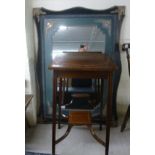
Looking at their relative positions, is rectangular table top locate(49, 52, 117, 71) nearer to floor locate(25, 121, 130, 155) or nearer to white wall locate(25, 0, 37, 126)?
white wall locate(25, 0, 37, 126)

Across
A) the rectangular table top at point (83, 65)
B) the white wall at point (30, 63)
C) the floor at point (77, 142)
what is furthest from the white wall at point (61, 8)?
the rectangular table top at point (83, 65)

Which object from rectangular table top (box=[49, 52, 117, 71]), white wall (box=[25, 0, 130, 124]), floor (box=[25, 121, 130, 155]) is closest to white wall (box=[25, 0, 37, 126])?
white wall (box=[25, 0, 130, 124])

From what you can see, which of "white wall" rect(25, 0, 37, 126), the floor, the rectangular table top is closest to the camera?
the rectangular table top

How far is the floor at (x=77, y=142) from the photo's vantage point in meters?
1.76

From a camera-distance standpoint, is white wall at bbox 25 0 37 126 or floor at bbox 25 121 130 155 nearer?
floor at bbox 25 121 130 155

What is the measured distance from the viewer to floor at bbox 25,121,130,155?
69.4 inches

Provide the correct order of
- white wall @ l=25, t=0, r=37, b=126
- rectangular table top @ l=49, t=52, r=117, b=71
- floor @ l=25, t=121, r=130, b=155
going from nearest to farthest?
rectangular table top @ l=49, t=52, r=117, b=71 → floor @ l=25, t=121, r=130, b=155 → white wall @ l=25, t=0, r=37, b=126

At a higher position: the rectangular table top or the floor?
the rectangular table top

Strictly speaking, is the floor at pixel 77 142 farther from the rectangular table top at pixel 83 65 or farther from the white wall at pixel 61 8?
the rectangular table top at pixel 83 65

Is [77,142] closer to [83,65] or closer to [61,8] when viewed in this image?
[83,65]

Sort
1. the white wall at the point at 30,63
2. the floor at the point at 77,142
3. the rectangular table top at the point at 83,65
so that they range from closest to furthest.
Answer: the rectangular table top at the point at 83,65 → the floor at the point at 77,142 → the white wall at the point at 30,63
